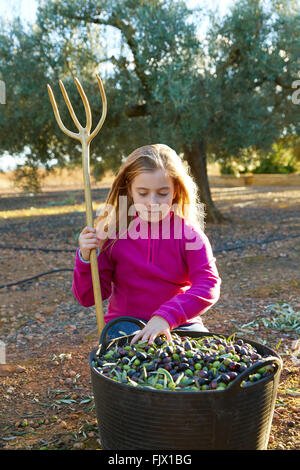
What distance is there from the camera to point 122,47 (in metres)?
7.95

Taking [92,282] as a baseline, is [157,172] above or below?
above

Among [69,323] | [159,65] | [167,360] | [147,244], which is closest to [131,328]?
[147,244]

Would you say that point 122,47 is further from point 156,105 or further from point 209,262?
point 209,262

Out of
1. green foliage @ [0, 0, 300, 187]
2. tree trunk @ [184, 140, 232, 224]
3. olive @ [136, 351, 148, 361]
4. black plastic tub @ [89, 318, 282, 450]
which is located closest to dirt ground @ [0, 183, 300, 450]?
tree trunk @ [184, 140, 232, 224]

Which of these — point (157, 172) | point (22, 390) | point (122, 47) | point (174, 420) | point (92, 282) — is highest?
point (122, 47)

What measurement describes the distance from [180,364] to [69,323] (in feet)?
8.13

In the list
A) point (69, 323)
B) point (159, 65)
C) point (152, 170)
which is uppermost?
point (159, 65)

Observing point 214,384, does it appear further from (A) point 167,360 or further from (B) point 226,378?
(A) point 167,360

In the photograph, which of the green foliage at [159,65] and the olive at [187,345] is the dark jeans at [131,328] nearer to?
the olive at [187,345]

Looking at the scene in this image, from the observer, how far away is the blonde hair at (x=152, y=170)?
2393 millimetres

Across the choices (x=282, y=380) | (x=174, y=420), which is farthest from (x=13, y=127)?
(x=174, y=420)

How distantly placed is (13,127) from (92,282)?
22.8ft

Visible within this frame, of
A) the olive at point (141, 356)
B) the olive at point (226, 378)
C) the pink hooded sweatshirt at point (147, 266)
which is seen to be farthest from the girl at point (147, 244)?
the olive at point (226, 378)

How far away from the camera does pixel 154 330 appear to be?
1.99 meters
